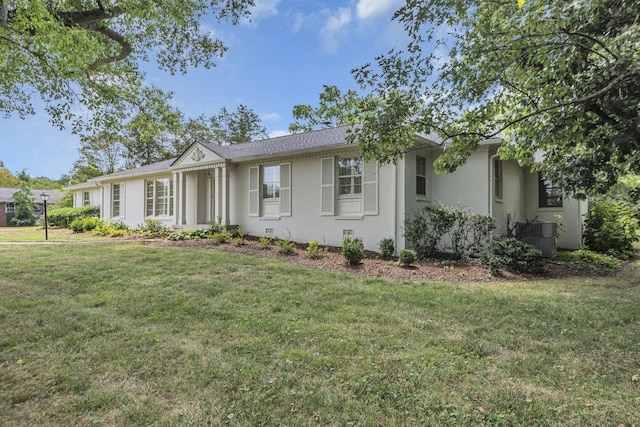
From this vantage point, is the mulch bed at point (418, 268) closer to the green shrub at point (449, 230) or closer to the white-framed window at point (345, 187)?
the green shrub at point (449, 230)

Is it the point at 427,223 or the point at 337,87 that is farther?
the point at 427,223

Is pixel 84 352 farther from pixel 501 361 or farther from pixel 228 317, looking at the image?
pixel 501 361

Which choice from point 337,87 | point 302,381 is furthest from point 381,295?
point 337,87

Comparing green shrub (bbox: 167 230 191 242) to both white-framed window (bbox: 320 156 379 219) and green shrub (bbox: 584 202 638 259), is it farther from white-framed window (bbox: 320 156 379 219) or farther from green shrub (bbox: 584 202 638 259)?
green shrub (bbox: 584 202 638 259)

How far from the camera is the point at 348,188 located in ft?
35.2

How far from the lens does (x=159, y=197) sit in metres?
16.7

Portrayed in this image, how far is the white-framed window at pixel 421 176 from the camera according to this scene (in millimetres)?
10508

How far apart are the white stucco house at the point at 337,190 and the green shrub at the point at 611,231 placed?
1.28 feet

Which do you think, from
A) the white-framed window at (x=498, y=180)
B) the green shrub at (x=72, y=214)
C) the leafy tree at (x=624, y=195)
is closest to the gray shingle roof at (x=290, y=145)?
the white-framed window at (x=498, y=180)

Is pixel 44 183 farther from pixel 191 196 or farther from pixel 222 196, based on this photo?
pixel 222 196

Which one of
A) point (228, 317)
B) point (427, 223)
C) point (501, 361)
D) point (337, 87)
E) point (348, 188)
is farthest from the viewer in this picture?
point (348, 188)

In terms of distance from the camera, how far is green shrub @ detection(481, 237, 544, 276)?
771 centimetres

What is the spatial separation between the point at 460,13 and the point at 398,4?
3.88 ft

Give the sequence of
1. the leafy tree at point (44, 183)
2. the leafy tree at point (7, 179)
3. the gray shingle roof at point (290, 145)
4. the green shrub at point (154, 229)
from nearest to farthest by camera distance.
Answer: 1. the gray shingle roof at point (290, 145)
2. the green shrub at point (154, 229)
3. the leafy tree at point (7, 179)
4. the leafy tree at point (44, 183)
